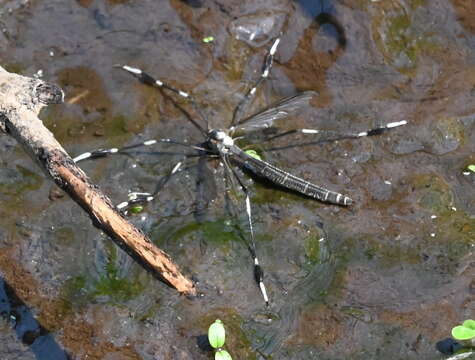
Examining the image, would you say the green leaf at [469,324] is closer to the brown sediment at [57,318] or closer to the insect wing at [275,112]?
the brown sediment at [57,318]

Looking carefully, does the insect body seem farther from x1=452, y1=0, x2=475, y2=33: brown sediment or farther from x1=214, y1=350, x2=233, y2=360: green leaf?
x1=452, y1=0, x2=475, y2=33: brown sediment

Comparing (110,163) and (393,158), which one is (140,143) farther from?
(393,158)

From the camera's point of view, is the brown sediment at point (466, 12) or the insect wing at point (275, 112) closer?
the insect wing at point (275, 112)

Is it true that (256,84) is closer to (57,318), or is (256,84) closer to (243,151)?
(243,151)

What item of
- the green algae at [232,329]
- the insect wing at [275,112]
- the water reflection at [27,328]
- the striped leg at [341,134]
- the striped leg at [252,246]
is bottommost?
the water reflection at [27,328]

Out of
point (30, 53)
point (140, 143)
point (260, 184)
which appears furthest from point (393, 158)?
point (30, 53)

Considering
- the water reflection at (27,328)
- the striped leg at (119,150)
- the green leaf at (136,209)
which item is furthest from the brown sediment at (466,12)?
the water reflection at (27,328)
